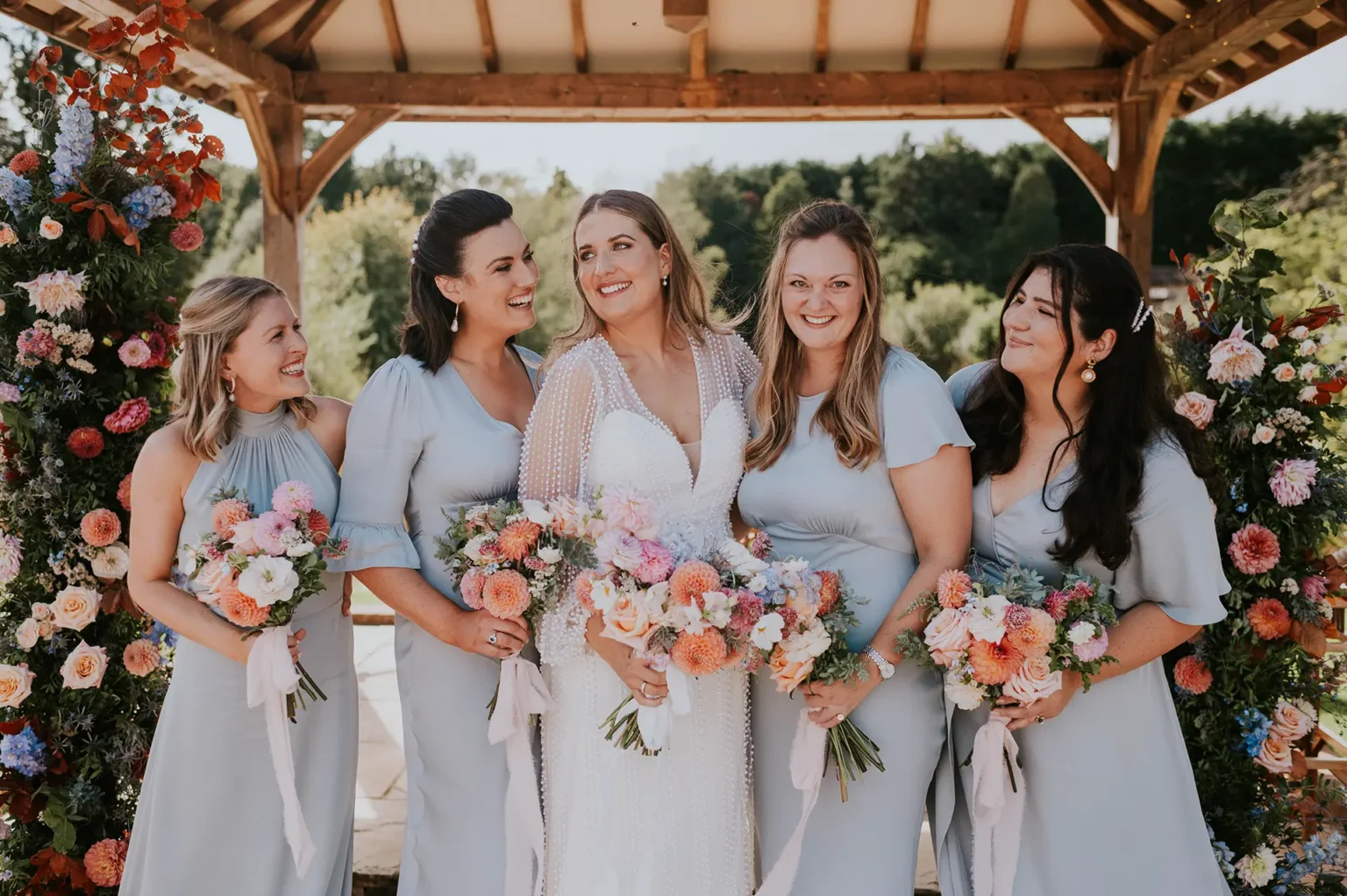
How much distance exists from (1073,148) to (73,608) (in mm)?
6971

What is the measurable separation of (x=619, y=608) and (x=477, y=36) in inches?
246

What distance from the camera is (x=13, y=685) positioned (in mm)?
3354

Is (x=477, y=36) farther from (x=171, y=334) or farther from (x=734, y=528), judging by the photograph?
(x=734, y=528)

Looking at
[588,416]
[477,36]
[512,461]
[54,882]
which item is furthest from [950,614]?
[477,36]

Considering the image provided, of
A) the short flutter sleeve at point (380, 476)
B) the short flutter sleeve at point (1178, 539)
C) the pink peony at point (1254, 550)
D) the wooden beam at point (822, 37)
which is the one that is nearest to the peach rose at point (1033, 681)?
the short flutter sleeve at point (1178, 539)

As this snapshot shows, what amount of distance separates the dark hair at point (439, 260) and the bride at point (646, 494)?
1.07ft

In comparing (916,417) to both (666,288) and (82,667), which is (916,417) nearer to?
(666,288)

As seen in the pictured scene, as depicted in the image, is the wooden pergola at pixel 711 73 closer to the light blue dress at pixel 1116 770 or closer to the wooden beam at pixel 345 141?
the wooden beam at pixel 345 141

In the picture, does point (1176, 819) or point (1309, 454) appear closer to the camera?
point (1176, 819)

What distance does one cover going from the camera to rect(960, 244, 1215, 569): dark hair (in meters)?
2.71

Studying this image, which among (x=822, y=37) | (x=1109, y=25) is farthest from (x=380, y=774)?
(x=1109, y=25)

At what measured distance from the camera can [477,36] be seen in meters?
7.61

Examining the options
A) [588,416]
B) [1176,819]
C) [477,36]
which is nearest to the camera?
[1176,819]

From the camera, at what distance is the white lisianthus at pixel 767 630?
245 centimetres
